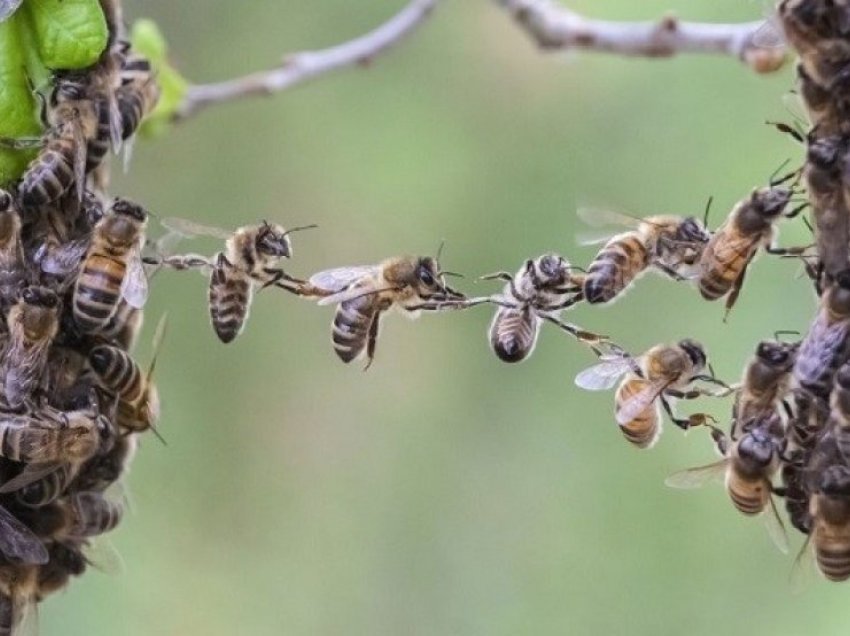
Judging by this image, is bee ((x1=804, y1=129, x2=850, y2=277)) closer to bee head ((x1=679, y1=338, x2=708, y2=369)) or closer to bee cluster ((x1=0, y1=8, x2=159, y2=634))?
bee head ((x1=679, y1=338, x2=708, y2=369))

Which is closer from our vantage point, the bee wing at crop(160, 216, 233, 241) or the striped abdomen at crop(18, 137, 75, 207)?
the striped abdomen at crop(18, 137, 75, 207)

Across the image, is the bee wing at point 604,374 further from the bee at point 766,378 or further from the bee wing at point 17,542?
the bee wing at point 17,542

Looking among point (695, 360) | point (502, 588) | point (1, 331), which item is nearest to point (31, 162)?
point (1, 331)

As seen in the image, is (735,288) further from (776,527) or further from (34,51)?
(34,51)

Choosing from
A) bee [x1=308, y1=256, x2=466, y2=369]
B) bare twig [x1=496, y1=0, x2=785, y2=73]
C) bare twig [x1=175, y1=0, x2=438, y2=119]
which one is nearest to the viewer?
bee [x1=308, y1=256, x2=466, y2=369]

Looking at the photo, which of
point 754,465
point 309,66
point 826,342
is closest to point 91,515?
point 754,465

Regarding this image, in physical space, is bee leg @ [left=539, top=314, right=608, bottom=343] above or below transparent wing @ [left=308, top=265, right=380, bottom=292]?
below

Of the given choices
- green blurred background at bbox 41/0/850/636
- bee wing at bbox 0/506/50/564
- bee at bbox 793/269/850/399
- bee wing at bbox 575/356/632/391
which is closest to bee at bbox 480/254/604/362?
bee wing at bbox 575/356/632/391
